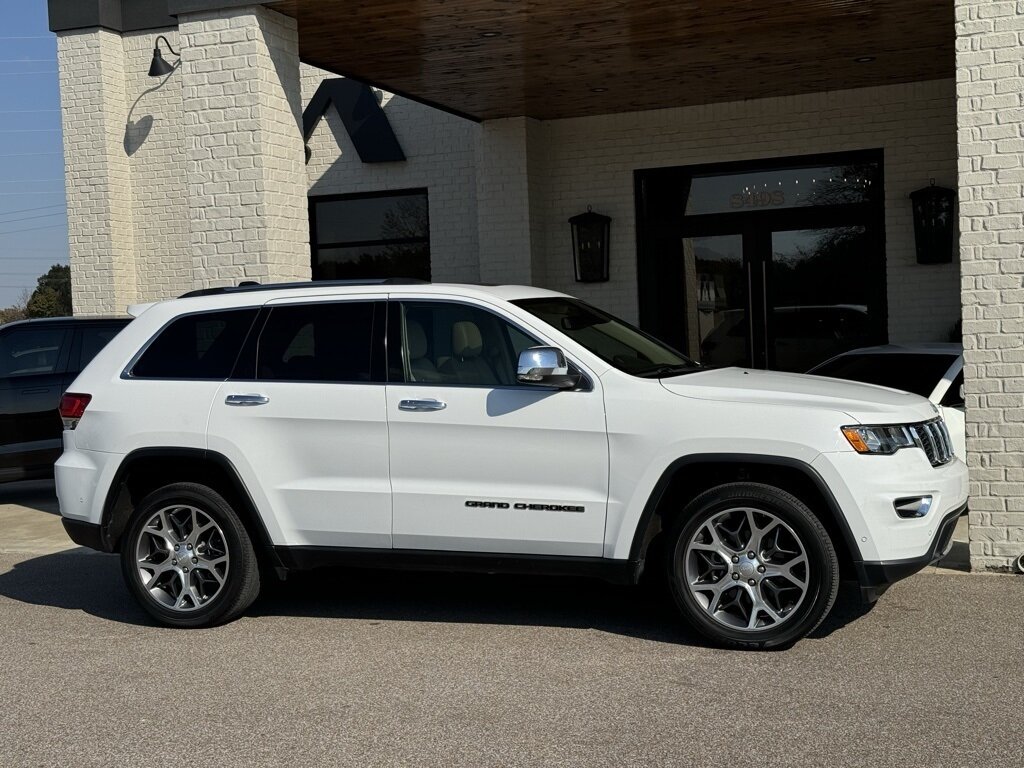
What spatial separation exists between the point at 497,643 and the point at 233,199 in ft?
15.6

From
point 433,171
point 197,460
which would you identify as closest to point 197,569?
point 197,460

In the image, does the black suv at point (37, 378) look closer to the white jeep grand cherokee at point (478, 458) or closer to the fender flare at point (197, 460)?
the white jeep grand cherokee at point (478, 458)

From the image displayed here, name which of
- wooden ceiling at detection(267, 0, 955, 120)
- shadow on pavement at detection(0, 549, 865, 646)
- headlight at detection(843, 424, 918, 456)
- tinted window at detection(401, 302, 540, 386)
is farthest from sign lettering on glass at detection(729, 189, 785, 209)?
headlight at detection(843, 424, 918, 456)

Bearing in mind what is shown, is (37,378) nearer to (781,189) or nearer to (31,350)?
(31,350)

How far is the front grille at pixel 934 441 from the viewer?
20.8 ft

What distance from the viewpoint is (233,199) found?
9828mm

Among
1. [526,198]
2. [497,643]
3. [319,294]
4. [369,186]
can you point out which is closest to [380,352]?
[319,294]

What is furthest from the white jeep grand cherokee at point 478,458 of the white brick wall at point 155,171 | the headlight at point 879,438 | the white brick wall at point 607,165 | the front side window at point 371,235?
the white brick wall at point 155,171

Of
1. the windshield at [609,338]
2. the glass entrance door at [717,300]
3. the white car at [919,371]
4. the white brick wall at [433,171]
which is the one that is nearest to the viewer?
the windshield at [609,338]

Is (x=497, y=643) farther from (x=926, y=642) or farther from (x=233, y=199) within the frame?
(x=233, y=199)

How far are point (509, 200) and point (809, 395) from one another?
346 inches

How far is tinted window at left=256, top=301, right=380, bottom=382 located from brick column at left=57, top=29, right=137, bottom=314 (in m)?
10.2

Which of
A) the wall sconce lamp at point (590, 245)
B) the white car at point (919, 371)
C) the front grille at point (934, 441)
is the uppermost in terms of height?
the wall sconce lamp at point (590, 245)

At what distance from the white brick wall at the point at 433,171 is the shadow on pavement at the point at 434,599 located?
744cm
